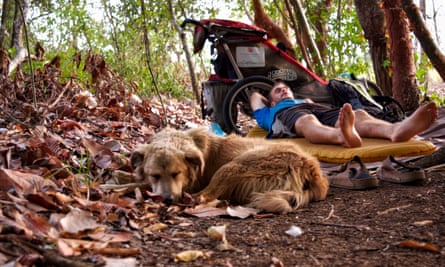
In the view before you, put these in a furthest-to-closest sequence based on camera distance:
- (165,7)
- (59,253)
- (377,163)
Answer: (165,7)
(377,163)
(59,253)

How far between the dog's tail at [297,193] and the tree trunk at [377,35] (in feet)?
17.3

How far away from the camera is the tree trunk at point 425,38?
5262mm

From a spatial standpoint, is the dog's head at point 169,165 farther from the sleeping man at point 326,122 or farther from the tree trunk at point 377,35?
the tree trunk at point 377,35

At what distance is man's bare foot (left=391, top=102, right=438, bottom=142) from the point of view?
4.76m

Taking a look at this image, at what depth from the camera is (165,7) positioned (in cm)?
1153

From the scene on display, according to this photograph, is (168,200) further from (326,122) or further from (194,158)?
(326,122)

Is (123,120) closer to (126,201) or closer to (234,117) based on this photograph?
(234,117)

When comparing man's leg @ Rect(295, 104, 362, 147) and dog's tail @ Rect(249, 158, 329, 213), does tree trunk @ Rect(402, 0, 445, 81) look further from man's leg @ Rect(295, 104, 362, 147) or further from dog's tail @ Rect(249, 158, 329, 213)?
dog's tail @ Rect(249, 158, 329, 213)

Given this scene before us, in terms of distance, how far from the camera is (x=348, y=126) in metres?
4.93

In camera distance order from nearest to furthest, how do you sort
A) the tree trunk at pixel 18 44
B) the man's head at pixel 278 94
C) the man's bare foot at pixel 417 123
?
the man's bare foot at pixel 417 123
the tree trunk at pixel 18 44
the man's head at pixel 278 94

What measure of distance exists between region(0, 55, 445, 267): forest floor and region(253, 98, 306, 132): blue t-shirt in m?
2.46

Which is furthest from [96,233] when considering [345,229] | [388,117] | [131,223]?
[388,117]

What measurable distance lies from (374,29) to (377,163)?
434 cm

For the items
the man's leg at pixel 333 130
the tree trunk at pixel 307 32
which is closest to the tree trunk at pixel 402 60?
the tree trunk at pixel 307 32
